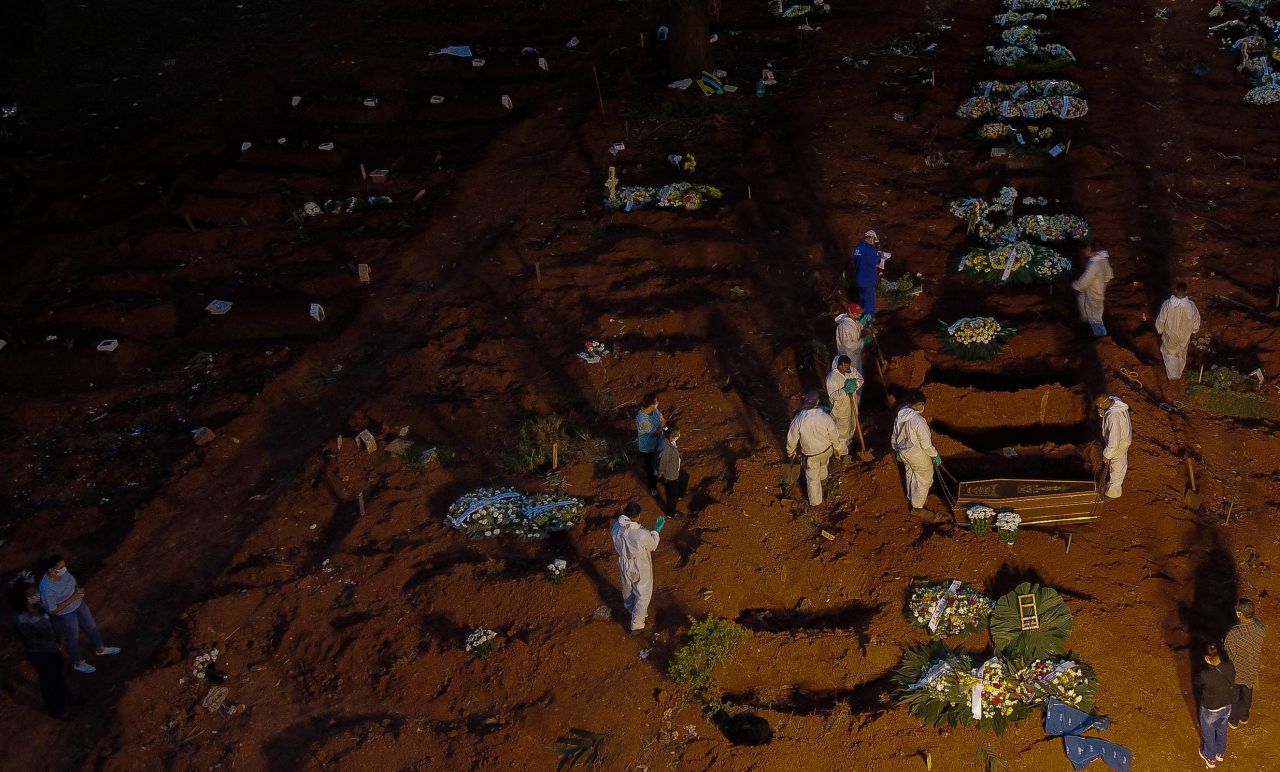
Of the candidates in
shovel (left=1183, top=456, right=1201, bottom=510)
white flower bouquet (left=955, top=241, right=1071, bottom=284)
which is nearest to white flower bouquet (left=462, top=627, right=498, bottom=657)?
shovel (left=1183, top=456, right=1201, bottom=510)

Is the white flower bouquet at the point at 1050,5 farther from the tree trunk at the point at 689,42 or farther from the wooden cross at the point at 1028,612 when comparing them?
the wooden cross at the point at 1028,612

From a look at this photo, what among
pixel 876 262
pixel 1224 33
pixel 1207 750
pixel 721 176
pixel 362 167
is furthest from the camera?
pixel 1224 33

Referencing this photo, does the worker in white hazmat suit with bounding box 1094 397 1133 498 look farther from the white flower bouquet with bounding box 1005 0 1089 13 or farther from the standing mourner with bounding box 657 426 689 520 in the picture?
the white flower bouquet with bounding box 1005 0 1089 13

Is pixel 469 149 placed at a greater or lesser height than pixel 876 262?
lesser

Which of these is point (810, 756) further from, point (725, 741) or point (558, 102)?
point (558, 102)

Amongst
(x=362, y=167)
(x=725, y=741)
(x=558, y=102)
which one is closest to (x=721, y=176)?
(x=558, y=102)

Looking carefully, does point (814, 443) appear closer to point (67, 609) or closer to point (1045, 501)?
point (1045, 501)

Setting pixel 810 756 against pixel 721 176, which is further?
pixel 721 176
